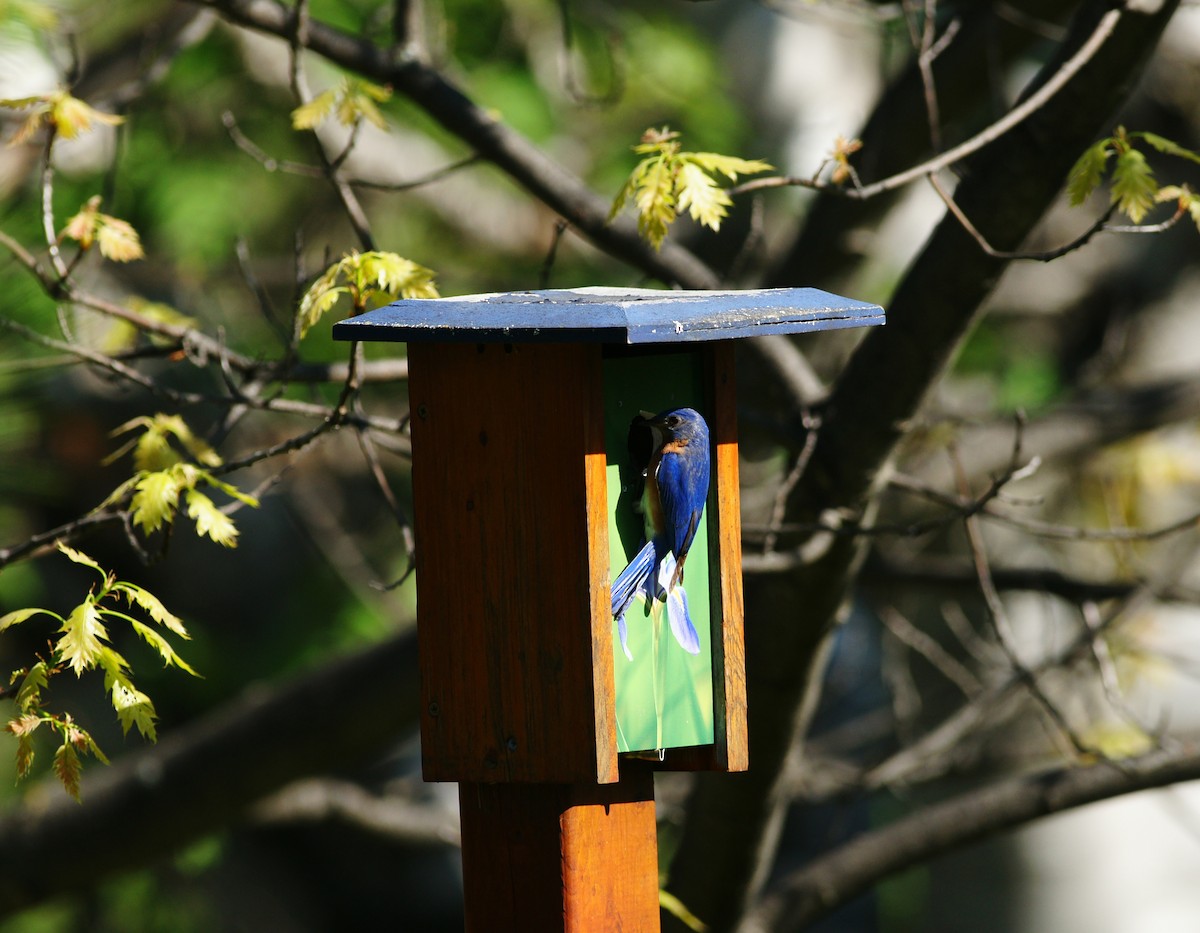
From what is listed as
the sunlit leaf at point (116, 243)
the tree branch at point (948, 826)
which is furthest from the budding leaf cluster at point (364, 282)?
the tree branch at point (948, 826)

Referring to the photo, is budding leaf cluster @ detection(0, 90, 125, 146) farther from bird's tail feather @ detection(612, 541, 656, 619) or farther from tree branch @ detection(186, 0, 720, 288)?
bird's tail feather @ detection(612, 541, 656, 619)

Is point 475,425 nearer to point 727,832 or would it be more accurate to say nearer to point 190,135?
point 727,832

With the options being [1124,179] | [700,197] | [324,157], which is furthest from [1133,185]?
[324,157]

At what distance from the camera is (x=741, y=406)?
2936 mm

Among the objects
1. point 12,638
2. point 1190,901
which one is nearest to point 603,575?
point 1190,901

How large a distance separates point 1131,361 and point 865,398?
348cm

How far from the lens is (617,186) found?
5.50 meters

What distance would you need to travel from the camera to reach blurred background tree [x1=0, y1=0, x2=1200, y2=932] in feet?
7.79

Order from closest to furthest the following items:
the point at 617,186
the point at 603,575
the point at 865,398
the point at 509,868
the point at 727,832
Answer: the point at 603,575 → the point at 509,868 → the point at 865,398 → the point at 727,832 → the point at 617,186

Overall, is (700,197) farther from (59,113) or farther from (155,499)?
(59,113)

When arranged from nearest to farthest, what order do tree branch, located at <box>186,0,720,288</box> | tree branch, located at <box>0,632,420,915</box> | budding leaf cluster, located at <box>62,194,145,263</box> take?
budding leaf cluster, located at <box>62,194,145,263</box> < tree branch, located at <box>186,0,720,288</box> < tree branch, located at <box>0,632,420,915</box>

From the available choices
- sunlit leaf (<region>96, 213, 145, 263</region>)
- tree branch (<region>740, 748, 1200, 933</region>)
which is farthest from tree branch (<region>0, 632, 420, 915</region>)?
sunlit leaf (<region>96, 213, 145, 263</region>)

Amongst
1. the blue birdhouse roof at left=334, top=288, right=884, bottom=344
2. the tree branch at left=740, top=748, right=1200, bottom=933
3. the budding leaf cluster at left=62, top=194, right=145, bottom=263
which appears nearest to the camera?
the blue birdhouse roof at left=334, top=288, right=884, bottom=344

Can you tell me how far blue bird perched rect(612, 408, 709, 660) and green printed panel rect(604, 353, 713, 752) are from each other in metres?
0.02
